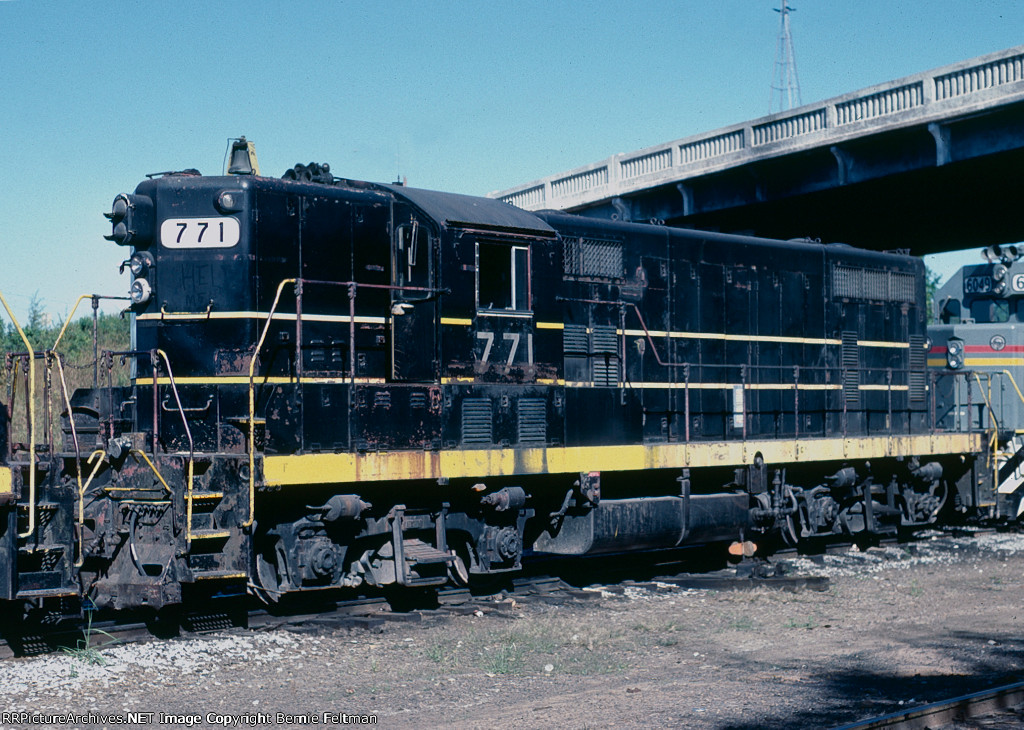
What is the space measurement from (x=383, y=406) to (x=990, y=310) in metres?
12.1

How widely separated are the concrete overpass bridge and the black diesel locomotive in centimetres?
478

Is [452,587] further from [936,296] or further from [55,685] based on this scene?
[936,296]

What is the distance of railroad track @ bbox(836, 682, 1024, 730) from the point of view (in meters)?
6.01

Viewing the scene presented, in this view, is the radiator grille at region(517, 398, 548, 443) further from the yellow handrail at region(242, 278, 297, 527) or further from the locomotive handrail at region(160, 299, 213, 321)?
the locomotive handrail at region(160, 299, 213, 321)

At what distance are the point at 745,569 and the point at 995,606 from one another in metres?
2.78

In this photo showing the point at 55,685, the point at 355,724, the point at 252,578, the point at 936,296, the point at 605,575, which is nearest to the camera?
the point at 355,724

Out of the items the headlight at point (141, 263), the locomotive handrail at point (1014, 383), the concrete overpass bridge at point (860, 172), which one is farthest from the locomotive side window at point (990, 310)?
the headlight at point (141, 263)

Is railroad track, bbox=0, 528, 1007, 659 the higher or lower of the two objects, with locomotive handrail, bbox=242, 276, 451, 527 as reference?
lower

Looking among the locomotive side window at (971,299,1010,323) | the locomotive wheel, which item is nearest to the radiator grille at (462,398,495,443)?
the locomotive wheel

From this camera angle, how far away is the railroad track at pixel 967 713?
601 centimetres

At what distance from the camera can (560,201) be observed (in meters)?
28.9

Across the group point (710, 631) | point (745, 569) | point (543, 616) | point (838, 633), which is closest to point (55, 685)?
point (543, 616)

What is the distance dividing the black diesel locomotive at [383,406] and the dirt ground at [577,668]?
568 mm

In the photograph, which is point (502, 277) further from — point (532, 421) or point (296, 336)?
point (296, 336)
